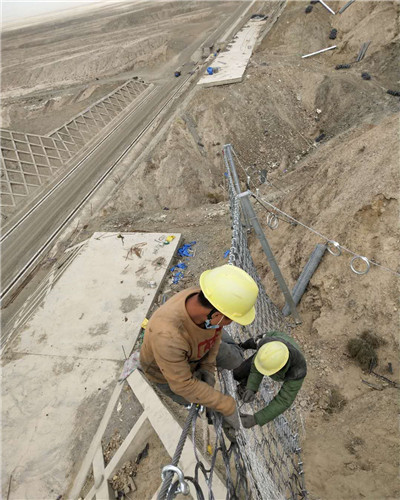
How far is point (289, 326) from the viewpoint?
6.80 m

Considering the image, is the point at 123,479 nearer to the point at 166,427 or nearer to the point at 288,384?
the point at 166,427

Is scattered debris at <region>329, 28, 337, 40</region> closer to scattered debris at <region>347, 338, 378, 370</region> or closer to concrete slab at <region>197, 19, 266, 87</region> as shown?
concrete slab at <region>197, 19, 266, 87</region>

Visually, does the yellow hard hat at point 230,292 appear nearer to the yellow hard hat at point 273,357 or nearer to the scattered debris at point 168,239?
the yellow hard hat at point 273,357

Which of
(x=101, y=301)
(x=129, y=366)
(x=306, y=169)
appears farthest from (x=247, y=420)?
(x=306, y=169)

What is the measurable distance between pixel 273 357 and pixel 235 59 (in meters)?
22.9

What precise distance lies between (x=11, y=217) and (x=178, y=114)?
33.9 ft

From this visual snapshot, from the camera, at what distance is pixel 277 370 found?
3.31 meters

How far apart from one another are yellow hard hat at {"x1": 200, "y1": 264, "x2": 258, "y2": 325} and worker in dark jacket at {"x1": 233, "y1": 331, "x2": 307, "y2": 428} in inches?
26.5

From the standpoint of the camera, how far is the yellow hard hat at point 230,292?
2.77 meters

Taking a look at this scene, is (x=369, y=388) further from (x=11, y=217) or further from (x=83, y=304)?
(x=11, y=217)

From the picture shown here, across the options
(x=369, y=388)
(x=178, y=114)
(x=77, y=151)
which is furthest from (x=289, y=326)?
(x=77, y=151)

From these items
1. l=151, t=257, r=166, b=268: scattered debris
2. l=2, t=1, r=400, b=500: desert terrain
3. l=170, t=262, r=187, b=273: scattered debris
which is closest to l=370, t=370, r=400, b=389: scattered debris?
l=2, t=1, r=400, b=500: desert terrain

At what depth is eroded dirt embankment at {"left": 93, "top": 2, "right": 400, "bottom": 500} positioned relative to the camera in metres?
5.07

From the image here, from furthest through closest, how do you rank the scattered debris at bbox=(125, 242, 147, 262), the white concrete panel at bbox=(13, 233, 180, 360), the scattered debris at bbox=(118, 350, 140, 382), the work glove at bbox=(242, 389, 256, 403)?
the scattered debris at bbox=(125, 242, 147, 262) < the white concrete panel at bbox=(13, 233, 180, 360) < the scattered debris at bbox=(118, 350, 140, 382) < the work glove at bbox=(242, 389, 256, 403)
